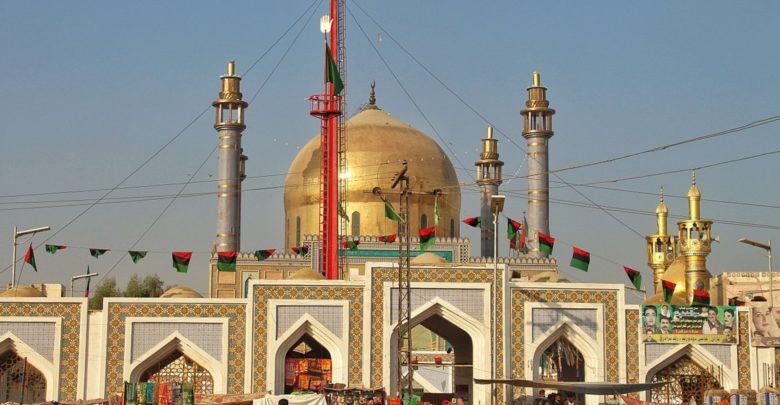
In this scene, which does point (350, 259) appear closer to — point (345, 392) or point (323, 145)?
point (323, 145)

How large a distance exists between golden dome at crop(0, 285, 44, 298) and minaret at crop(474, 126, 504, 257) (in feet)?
77.6

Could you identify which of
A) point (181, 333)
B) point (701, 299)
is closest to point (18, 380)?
point (181, 333)

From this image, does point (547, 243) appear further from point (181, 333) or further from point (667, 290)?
point (181, 333)

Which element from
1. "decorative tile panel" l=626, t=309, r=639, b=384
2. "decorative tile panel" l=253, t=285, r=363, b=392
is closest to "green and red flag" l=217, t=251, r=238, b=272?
"decorative tile panel" l=253, t=285, r=363, b=392

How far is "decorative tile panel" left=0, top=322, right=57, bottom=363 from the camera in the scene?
37.9 meters

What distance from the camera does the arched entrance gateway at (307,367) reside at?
40281mm

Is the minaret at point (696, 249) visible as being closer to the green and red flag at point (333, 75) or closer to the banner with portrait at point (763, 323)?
the banner with portrait at point (763, 323)

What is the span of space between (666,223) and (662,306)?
19.2 m

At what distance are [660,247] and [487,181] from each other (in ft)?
28.5

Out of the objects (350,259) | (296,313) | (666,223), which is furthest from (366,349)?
(666,223)

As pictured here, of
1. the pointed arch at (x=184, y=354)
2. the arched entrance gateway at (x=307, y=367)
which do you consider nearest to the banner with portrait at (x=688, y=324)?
the arched entrance gateway at (x=307, y=367)

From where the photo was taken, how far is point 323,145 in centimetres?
4472

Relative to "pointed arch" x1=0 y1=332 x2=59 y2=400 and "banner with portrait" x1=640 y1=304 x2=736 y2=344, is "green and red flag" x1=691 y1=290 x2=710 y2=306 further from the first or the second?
"pointed arch" x1=0 y1=332 x2=59 y2=400

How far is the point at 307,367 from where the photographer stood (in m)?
40.8
